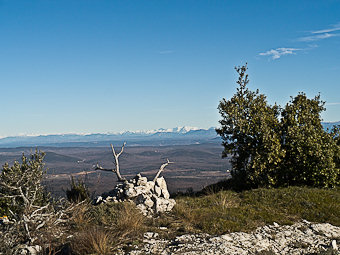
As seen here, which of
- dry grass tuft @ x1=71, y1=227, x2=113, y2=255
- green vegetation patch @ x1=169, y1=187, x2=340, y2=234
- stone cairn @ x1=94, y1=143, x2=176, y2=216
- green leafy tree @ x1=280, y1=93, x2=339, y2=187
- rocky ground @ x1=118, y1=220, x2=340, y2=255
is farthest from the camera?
green leafy tree @ x1=280, y1=93, x2=339, y2=187

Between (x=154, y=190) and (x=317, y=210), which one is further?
(x=154, y=190)

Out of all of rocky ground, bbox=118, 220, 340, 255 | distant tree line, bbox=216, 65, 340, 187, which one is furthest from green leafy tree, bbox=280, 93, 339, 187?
rocky ground, bbox=118, 220, 340, 255

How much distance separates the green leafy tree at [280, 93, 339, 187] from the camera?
725 inches

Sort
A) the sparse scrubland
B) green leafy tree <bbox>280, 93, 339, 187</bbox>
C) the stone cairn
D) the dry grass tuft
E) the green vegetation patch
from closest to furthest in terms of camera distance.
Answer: the dry grass tuft < the sparse scrubland < the green vegetation patch < the stone cairn < green leafy tree <bbox>280, 93, 339, 187</bbox>

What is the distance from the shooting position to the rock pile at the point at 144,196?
13945 millimetres

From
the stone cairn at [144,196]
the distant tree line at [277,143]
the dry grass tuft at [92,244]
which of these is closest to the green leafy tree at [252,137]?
the distant tree line at [277,143]

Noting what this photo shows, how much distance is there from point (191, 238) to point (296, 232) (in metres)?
3.96

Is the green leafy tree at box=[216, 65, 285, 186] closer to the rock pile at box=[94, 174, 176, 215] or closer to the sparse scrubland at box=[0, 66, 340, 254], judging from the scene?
the sparse scrubland at box=[0, 66, 340, 254]

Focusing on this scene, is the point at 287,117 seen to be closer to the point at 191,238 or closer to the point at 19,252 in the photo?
the point at 191,238

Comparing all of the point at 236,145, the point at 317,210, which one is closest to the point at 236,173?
the point at 236,145

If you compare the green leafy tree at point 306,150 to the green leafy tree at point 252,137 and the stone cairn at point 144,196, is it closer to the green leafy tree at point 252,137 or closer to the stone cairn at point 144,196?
the green leafy tree at point 252,137

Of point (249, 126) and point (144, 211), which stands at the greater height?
point (249, 126)

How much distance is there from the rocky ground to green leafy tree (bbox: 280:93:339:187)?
7.55m

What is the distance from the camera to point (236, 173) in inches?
847
